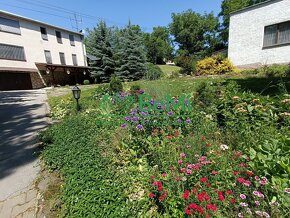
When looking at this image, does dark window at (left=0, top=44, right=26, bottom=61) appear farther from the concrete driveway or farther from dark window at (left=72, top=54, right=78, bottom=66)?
the concrete driveway

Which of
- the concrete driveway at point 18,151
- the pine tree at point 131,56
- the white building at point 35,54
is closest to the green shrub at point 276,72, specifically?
the concrete driveway at point 18,151

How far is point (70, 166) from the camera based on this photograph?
8.53 feet

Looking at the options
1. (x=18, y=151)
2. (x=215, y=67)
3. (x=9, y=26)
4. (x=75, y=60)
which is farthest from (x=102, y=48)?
(x=18, y=151)

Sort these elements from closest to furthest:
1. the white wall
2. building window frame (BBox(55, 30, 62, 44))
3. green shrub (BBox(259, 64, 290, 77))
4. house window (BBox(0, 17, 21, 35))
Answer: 1. green shrub (BBox(259, 64, 290, 77))
2. house window (BBox(0, 17, 21, 35))
3. the white wall
4. building window frame (BBox(55, 30, 62, 44))

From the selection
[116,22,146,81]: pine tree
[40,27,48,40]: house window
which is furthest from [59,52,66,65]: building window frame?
[116,22,146,81]: pine tree

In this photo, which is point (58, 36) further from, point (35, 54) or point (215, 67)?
point (215, 67)

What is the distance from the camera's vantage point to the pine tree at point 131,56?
55.1 feet

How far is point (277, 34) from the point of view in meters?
10.4

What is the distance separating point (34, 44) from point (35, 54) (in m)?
1.05

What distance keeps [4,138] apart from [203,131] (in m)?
4.30

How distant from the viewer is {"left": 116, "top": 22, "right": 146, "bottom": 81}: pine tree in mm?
16797

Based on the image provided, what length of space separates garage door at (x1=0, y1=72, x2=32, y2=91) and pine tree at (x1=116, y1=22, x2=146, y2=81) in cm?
1008

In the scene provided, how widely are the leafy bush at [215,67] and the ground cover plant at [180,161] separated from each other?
8506 mm

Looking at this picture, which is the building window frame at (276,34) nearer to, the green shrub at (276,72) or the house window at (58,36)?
the green shrub at (276,72)
